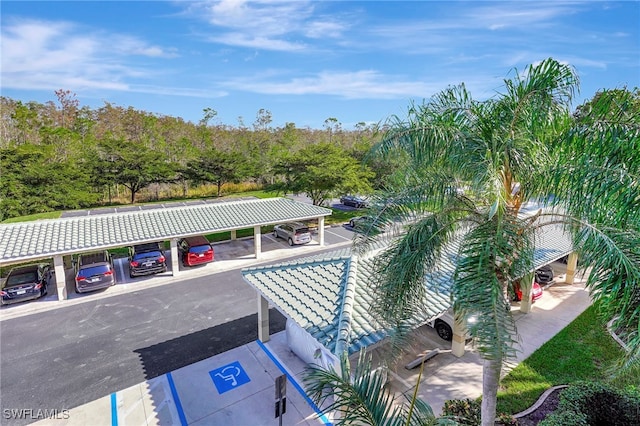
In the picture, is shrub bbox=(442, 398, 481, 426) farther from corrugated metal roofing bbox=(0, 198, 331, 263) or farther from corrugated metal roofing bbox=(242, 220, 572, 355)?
corrugated metal roofing bbox=(0, 198, 331, 263)

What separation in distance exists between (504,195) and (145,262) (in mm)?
15626

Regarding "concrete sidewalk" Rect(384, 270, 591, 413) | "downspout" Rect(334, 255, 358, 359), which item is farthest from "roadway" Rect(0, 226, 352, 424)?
"concrete sidewalk" Rect(384, 270, 591, 413)

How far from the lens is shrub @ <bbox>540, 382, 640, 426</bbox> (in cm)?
686

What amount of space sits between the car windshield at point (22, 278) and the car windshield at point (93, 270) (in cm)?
169

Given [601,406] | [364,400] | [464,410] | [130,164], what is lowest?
[464,410]

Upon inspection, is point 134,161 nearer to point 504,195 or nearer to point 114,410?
point 114,410

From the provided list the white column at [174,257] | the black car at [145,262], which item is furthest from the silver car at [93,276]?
the white column at [174,257]

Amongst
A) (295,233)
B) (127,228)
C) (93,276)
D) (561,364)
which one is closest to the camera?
(561,364)

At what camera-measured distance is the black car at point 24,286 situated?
43.1 ft

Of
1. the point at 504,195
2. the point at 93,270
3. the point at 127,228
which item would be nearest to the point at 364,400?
the point at 504,195

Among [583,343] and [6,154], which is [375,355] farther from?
[6,154]

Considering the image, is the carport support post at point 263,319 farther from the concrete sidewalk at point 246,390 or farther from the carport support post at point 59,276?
the carport support post at point 59,276

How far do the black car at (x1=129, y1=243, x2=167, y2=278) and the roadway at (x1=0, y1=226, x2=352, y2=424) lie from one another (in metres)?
1.24

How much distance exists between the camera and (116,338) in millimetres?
11250
